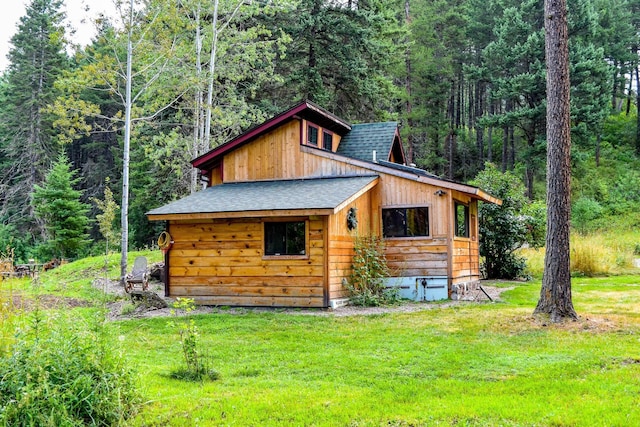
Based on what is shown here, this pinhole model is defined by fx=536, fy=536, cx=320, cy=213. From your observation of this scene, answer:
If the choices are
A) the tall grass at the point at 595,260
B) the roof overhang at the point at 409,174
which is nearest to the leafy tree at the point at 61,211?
the roof overhang at the point at 409,174

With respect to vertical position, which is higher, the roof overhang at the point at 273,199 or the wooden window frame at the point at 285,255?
the roof overhang at the point at 273,199

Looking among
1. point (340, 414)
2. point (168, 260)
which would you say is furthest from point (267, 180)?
point (340, 414)

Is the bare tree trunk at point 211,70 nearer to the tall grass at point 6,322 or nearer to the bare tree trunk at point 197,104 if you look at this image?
the bare tree trunk at point 197,104

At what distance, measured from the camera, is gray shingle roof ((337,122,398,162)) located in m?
16.7

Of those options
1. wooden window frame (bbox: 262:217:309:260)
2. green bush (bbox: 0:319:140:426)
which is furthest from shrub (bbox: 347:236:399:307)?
green bush (bbox: 0:319:140:426)

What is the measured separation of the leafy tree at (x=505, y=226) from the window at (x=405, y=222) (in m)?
5.02

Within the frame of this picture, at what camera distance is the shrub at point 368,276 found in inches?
479

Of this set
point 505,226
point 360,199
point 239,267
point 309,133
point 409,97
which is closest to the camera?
point 239,267

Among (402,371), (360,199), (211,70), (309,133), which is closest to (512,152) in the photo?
(211,70)

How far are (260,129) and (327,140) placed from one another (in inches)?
97.7

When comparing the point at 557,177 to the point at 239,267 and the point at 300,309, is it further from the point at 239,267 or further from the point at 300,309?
the point at 239,267

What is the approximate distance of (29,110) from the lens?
33.7 meters

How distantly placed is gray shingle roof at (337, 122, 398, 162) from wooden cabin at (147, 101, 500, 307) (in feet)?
5.80

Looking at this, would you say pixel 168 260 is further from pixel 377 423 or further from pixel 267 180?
pixel 377 423
